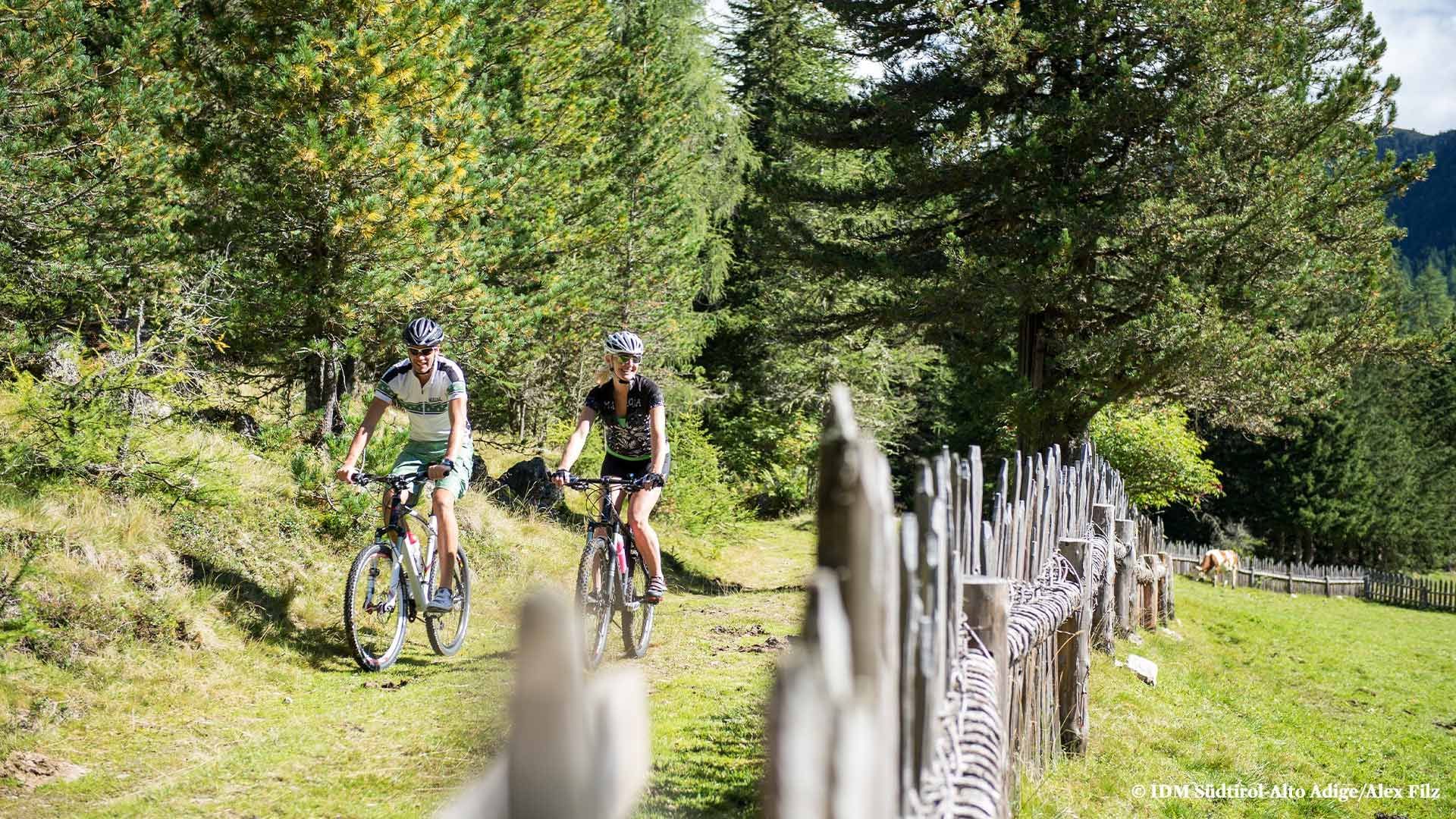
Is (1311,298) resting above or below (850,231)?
below

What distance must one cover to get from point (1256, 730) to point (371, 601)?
7.49 meters

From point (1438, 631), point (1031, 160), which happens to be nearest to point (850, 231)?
point (1031, 160)

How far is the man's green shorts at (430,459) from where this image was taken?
665cm

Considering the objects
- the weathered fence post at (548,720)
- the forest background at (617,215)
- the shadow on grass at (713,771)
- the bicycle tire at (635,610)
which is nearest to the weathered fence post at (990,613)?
the shadow on grass at (713,771)

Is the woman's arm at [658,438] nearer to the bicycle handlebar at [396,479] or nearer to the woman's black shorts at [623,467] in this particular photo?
the woman's black shorts at [623,467]

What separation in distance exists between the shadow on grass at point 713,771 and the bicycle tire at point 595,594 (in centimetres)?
112

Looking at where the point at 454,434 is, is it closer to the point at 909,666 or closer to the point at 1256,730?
the point at 909,666

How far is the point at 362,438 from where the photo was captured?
6484 millimetres

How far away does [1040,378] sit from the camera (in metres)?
15.9

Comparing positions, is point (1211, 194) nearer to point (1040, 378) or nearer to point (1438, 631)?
point (1040, 378)

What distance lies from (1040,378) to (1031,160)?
3.68 m

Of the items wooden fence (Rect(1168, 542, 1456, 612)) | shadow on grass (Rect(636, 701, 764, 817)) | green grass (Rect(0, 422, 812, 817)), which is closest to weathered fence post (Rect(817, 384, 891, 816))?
green grass (Rect(0, 422, 812, 817))

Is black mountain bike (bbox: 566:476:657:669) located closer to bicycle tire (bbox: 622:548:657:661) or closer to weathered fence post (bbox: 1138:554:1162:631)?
bicycle tire (bbox: 622:548:657:661)

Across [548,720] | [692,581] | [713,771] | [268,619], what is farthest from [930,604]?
[692,581]
